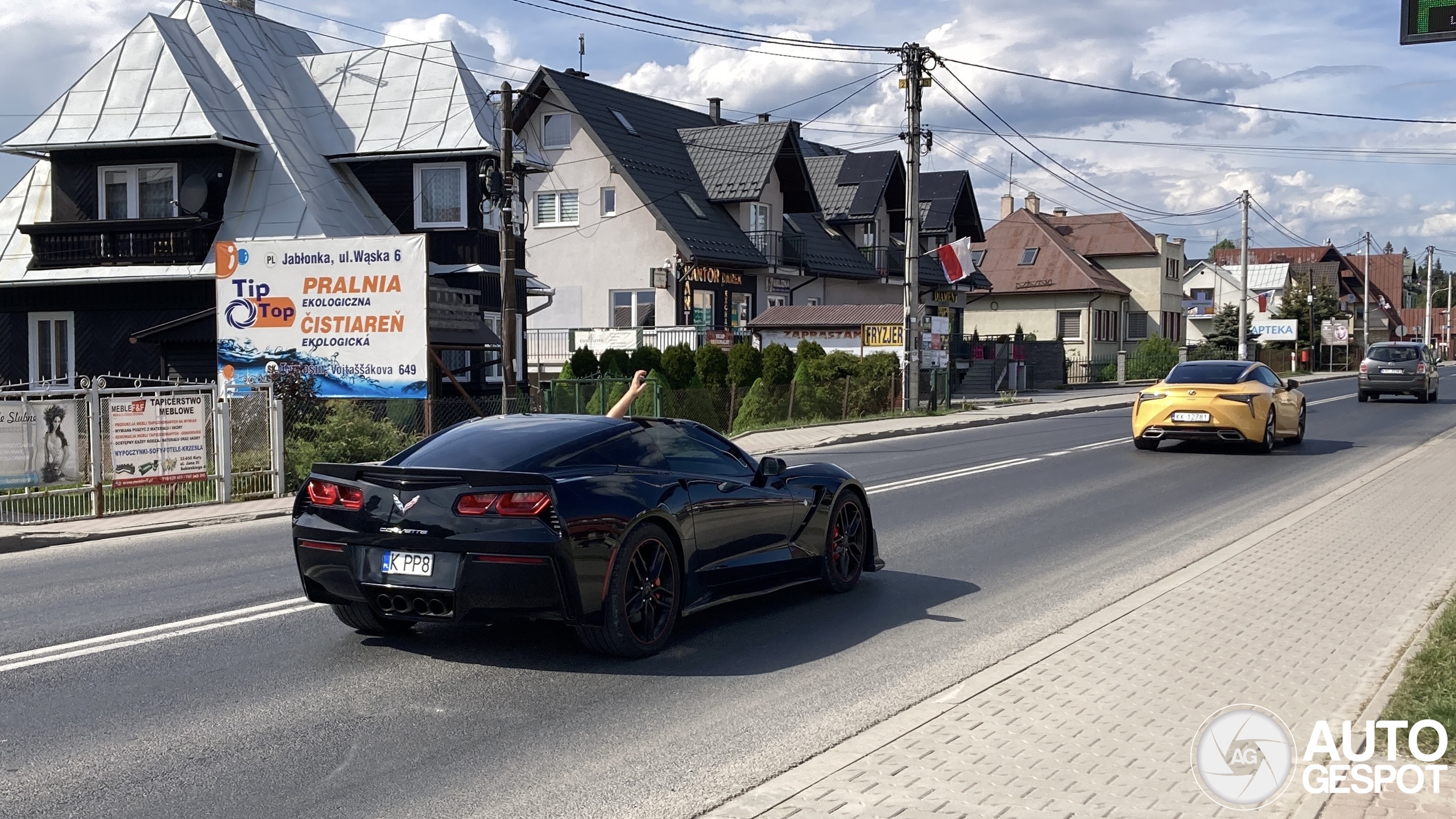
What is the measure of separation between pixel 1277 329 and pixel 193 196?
66.8 meters

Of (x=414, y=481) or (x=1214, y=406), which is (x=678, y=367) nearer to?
(x=1214, y=406)

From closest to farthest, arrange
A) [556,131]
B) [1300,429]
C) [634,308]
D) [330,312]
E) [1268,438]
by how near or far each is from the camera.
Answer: [1268,438], [330,312], [1300,429], [634,308], [556,131]

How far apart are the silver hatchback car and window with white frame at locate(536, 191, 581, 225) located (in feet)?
79.3

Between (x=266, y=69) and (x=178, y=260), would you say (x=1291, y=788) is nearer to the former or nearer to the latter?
(x=178, y=260)

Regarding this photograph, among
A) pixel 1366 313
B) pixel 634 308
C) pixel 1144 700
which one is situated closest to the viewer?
pixel 1144 700

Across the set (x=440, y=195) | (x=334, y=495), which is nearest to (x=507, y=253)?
(x=440, y=195)

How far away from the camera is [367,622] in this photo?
7582mm

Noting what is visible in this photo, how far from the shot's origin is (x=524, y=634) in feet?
25.3

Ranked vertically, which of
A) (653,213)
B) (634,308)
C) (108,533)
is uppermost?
(653,213)

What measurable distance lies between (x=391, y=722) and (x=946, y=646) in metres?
3.19

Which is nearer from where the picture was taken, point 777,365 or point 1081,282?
point 777,365

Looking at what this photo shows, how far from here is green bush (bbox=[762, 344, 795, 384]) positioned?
30062 mm

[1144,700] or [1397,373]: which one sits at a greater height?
[1397,373]

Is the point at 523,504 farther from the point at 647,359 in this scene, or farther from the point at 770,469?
the point at 647,359
